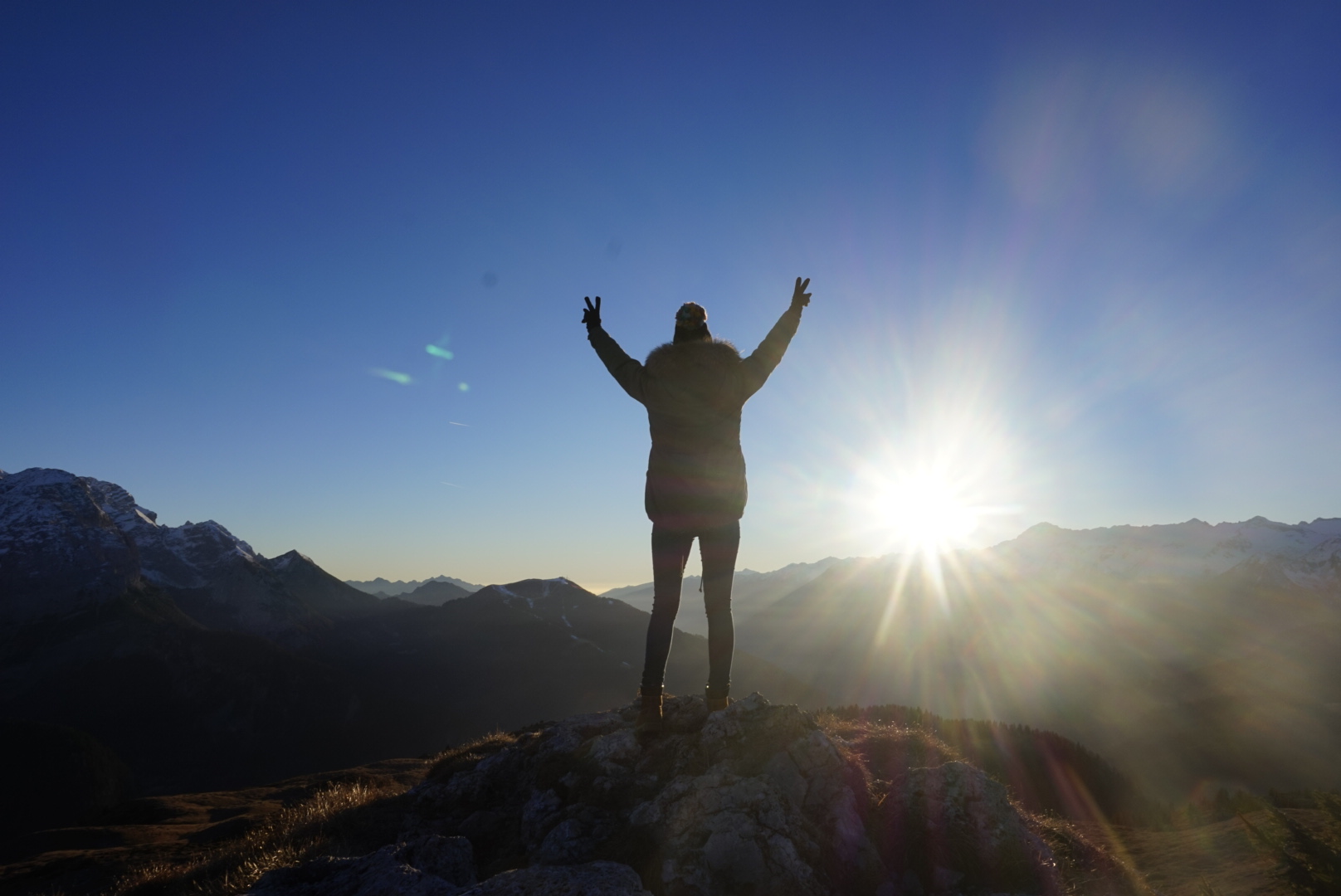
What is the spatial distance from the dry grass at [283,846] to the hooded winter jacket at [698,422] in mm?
5245

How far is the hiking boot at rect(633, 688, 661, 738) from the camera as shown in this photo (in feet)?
23.2

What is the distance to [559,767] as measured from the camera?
7.27 meters

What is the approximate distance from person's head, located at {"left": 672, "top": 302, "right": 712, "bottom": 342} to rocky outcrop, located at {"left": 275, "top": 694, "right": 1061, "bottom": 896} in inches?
177

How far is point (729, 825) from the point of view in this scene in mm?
5207

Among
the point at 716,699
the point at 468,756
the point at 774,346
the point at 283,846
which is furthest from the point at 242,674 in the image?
the point at 774,346

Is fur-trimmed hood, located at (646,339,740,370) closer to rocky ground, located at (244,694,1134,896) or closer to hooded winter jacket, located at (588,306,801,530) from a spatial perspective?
hooded winter jacket, located at (588,306,801,530)

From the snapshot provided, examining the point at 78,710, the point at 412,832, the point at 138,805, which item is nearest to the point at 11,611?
the point at 78,710

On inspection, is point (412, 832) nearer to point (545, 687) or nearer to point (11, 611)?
point (545, 687)

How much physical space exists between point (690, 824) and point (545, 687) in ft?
474

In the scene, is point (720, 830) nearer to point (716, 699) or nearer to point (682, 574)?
point (716, 699)

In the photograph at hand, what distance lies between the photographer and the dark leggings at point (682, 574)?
6441 mm

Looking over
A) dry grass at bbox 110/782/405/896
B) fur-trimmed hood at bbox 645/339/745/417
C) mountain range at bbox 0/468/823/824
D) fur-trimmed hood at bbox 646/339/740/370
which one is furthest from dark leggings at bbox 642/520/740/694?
mountain range at bbox 0/468/823/824

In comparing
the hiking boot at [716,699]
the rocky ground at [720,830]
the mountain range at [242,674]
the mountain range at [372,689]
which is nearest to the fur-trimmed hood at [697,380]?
the hiking boot at [716,699]

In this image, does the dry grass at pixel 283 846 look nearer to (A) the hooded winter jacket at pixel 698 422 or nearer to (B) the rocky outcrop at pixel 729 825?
(B) the rocky outcrop at pixel 729 825
